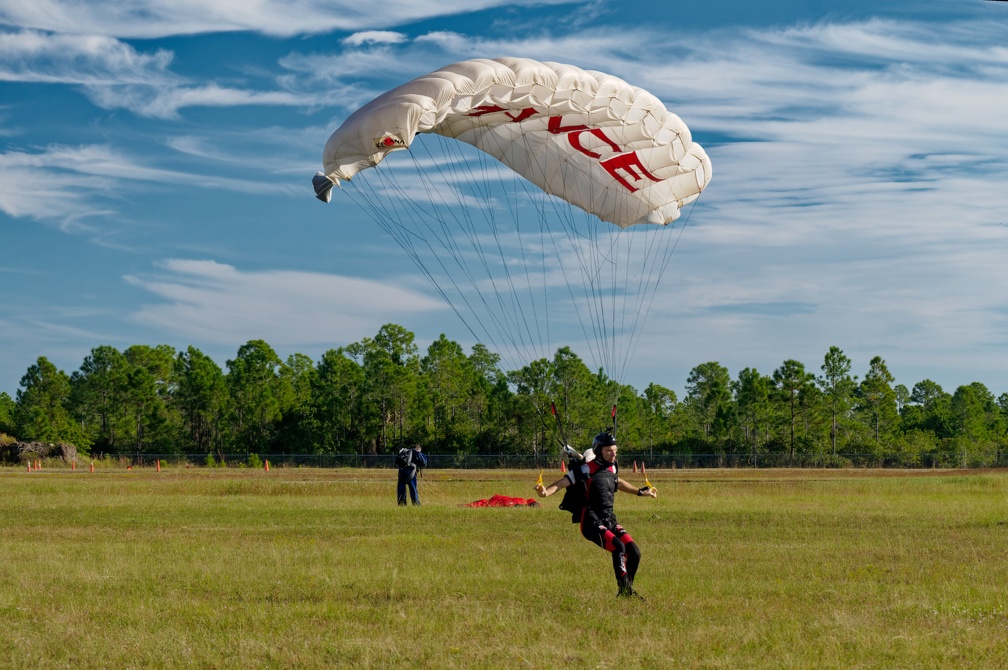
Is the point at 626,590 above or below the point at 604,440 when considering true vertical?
below

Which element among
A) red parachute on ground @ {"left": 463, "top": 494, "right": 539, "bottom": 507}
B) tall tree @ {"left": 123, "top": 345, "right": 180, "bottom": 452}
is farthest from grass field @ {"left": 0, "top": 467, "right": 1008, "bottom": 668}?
tall tree @ {"left": 123, "top": 345, "right": 180, "bottom": 452}

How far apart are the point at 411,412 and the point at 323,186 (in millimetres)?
73898

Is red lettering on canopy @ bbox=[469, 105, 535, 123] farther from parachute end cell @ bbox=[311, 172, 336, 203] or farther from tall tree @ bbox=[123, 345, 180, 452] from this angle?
tall tree @ bbox=[123, 345, 180, 452]

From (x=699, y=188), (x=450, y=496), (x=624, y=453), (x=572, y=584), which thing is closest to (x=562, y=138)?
(x=699, y=188)

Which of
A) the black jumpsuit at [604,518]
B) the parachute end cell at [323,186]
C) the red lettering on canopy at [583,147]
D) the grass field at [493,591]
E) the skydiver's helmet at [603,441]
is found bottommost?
the grass field at [493,591]

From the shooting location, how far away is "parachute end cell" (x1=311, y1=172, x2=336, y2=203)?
56.0ft

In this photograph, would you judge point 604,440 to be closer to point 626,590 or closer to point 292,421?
point 626,590

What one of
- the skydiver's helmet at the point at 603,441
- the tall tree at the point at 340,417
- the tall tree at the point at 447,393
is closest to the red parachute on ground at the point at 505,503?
the skydiver's helmet at the point at 603,441

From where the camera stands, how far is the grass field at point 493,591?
29.9ft

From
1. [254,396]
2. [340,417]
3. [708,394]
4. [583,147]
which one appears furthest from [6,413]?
[583,147]

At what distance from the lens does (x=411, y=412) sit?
90.3m

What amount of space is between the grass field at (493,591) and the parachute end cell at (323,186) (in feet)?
18.6

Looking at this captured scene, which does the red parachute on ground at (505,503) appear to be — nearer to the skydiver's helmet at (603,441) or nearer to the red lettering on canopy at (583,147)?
the red lettering on canopy at (583,147)

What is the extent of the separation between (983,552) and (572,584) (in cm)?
731
